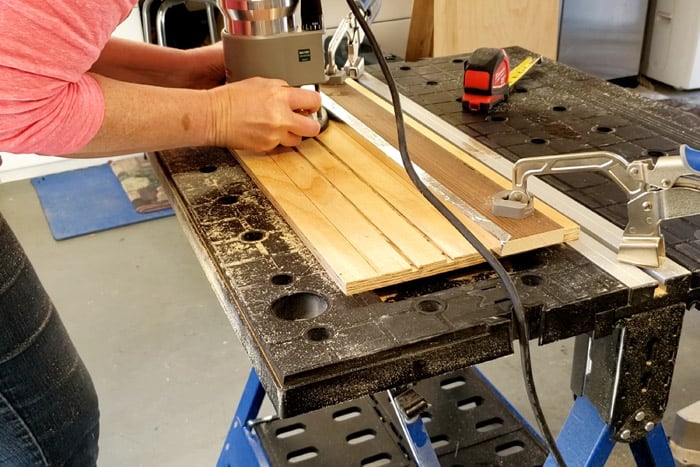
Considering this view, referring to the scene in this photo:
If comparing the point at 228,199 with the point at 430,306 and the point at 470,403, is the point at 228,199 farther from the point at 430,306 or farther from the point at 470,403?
the point at 470,403

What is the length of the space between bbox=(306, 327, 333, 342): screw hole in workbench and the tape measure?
0.61m

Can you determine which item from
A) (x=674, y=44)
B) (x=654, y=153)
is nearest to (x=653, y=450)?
(x=654, y=153)

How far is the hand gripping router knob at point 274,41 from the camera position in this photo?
0.87m

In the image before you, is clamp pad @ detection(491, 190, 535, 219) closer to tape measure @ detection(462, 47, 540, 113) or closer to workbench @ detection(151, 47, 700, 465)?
workbench @ detection(151, 47, 700, 465)

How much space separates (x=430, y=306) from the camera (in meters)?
0.70

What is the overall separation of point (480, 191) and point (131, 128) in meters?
0.41

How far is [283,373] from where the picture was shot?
0.61 metres

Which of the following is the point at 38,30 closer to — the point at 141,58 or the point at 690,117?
the point at 141,58

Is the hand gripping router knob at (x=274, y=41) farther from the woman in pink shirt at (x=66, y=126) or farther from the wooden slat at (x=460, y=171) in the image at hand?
the wooden slat at (x=460, y=171)

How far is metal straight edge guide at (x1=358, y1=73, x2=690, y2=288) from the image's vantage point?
725 millimetres

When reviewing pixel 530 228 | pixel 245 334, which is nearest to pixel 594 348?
pixel 530 228

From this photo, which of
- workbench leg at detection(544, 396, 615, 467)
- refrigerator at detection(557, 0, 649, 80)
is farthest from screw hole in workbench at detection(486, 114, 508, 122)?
refrigerator at detection(557, 0, 649, 80)

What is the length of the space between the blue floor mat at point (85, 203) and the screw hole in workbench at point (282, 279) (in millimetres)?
1846

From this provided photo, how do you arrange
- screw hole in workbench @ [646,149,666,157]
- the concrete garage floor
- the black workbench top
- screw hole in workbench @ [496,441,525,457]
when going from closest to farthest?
the black workbench top, screw hole in workbench @ [646,149,666,157], screw hole in workbench @ [496,441,525,457], the concrete garage floor
